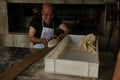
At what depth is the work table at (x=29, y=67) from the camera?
4.00 ft

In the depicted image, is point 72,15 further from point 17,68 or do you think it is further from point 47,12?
point 17,68

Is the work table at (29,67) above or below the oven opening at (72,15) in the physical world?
below

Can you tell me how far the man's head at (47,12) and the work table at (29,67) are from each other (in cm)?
68

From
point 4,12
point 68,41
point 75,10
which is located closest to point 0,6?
point 4,12

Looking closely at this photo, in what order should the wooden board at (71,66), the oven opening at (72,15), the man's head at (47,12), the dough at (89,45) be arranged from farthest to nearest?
the oven opening at (72,15)
the man's head at (47,12)
the dough at (89,45)
the wooden board at (71,66)

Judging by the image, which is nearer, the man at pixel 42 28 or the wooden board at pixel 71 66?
the wooden board at pixel 71 66

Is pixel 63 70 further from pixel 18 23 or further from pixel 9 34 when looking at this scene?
pixel 18 23

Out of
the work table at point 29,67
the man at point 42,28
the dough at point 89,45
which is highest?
the man at point 42,28

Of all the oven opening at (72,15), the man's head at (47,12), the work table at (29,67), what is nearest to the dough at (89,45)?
the work table at (29,67)

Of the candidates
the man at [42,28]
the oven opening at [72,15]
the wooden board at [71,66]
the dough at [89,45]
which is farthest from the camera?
the oven opening at [72,15]

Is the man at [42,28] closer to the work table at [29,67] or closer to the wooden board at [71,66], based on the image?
the work table at [29,67]

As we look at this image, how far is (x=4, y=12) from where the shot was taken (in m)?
3.90

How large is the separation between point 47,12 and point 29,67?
3.81 ft

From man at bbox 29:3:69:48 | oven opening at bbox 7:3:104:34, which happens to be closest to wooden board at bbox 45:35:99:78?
man at bbox 29:3:69:48
